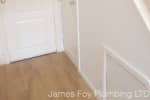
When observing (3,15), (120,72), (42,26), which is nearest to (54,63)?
(42,26)

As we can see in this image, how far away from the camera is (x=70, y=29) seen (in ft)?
10.6

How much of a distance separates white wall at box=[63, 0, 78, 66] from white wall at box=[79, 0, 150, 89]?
0.69 feet

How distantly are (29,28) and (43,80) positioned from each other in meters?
0.82

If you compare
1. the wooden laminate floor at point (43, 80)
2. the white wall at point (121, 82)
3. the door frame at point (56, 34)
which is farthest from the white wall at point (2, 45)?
the white wall at point (121, 82)

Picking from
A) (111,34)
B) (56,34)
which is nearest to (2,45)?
(56,34)

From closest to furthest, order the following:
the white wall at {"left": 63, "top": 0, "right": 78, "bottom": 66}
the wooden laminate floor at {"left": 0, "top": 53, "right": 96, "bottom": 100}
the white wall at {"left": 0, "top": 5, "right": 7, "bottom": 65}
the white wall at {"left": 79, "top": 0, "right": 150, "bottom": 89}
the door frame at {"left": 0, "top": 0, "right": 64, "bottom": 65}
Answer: the white wall at {"left": 79, "top": 0, "right": 150, "bottom": 89} < the wooden laminate floor at {"left": 0, "top": 53, "right": 96, "bottom": 100} < the white wall at {"left": 63, "top": 0, "right": 78, "bottom": 66} < the white wall at {"left": 0, "top": 5, "right": 7, "bottom": 65} < the door frame at {"left": 0, "top": 0, "right": 64, "bottom": 65}

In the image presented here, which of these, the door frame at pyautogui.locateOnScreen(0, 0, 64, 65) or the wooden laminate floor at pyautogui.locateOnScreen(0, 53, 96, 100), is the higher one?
the door frame at pyautogui.locateOnScreen(0, 0, 64, 65)

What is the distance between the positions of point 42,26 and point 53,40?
0.28 m

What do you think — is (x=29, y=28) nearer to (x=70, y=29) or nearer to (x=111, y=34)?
(x=70, y=29)

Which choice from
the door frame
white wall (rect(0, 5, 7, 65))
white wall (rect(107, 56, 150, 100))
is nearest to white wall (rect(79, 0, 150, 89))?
white wall (rect(107, 56, 150, 100))

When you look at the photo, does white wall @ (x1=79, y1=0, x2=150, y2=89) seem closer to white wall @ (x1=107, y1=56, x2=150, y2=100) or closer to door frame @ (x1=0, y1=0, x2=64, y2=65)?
white wall @ (x1=107, y1=56, x2=150, y2=100)

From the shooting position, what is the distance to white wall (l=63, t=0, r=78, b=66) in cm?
Result: 304

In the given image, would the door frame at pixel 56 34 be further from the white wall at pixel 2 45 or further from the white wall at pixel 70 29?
the white wall at pixel 70 29

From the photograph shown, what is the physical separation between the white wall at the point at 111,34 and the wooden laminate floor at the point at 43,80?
0.68 feet
